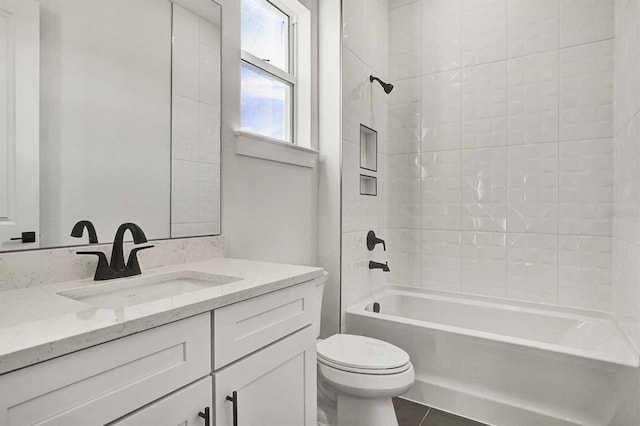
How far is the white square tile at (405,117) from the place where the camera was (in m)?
2.80

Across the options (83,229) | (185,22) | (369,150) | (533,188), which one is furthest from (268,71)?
(533,188)

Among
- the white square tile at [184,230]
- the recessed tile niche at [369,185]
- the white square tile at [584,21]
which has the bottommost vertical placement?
the white square tile at [184,230]

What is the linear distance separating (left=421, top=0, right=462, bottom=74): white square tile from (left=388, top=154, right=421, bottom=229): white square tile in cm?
69

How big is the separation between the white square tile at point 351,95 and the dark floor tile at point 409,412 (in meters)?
1.62

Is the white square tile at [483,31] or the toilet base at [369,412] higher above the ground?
the white square tile at [483,31]

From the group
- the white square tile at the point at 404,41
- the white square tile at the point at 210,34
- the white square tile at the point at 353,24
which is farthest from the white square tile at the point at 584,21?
the white square tile at the point at 210,34

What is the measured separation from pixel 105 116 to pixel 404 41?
2.38 m

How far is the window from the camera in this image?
1.88 m

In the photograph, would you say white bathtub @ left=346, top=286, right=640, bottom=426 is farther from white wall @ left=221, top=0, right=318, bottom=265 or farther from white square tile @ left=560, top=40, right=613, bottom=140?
white square tile @ left=560, top=40, right=613, bottom=140

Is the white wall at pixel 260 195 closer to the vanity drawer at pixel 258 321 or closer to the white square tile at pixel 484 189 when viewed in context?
the vanity drawer at pixel 258 321

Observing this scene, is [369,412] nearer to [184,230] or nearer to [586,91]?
[184,230]

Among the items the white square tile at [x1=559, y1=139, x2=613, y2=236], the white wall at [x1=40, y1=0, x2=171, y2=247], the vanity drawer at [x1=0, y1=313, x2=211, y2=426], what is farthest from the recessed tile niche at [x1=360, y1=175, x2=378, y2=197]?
the vanity drawer at [x1=0, y1=313, x2=211, y2=426]

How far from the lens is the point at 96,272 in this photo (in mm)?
1091

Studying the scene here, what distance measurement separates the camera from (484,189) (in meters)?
2.54
